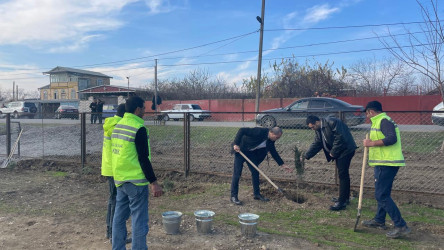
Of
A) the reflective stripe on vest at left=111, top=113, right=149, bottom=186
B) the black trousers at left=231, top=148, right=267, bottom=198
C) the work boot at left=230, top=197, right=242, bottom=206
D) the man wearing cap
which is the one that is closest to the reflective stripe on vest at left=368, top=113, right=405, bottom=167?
the man wearing cap

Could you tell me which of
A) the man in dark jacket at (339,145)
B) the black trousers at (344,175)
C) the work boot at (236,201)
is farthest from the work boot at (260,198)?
the black trousers at (344,175)

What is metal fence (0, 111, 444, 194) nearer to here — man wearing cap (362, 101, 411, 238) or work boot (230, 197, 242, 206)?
work boot (230, 197, 242, 206)

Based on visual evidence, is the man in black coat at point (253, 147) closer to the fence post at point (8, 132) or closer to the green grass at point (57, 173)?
the green grass at point (57, 173)

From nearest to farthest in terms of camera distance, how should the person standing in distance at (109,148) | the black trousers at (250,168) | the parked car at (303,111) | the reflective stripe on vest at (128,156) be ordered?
the reflective stripe on vest at (128,156), the person standing in distance at (109,148), the black trousers at (250,168), the parked car at (303,111)

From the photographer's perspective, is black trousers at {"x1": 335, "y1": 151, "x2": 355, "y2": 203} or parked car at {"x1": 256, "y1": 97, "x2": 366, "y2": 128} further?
parked car at {"x1": 256, "y1": 97, "x2": 366, "y2": 128}

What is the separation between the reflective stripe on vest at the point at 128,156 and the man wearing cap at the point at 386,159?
2790 millimetres

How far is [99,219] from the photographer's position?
5.14m

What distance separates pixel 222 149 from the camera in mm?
10203

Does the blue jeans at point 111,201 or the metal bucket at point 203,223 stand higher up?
the blue jeans at point 111,201

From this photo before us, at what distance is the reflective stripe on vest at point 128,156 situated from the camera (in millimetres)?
3385

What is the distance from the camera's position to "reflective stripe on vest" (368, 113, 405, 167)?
4.31 meters

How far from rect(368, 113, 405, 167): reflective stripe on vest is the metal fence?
1785 millimetres

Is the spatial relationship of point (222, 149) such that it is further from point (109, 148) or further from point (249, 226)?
point (109, 148)

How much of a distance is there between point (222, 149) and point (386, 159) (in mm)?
6213
